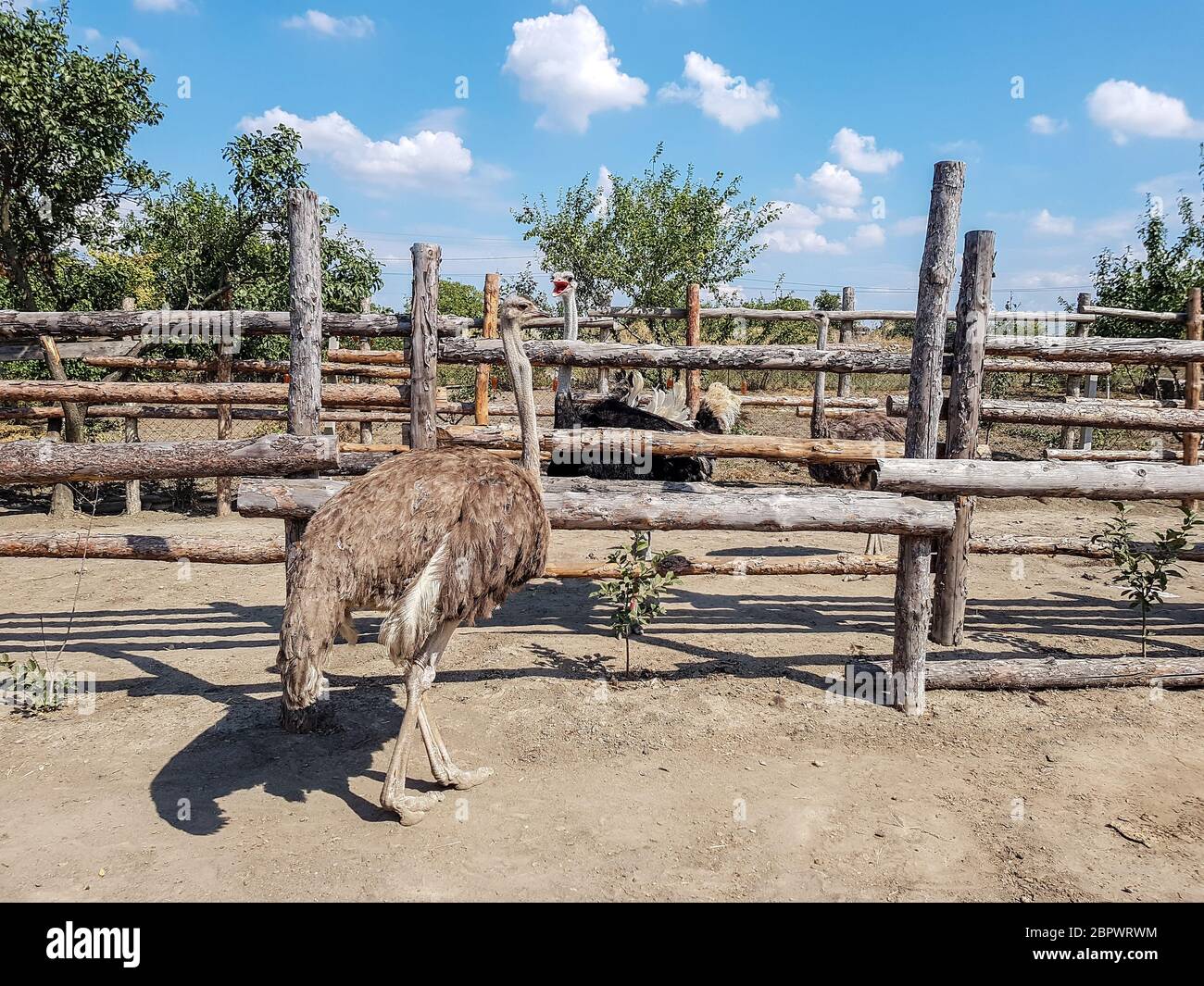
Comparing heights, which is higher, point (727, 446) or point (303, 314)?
point (303, 314)

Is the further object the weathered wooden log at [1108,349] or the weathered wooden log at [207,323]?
the weathered wooden log at [1108,349]

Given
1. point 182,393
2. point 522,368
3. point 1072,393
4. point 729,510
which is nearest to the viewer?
point 522,368

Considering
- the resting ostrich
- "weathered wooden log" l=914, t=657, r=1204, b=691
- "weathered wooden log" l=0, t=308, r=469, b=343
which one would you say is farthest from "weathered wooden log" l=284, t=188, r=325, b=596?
"weathered wooden log" l=914, t=657, r=1204, b=691

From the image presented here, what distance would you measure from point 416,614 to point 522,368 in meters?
1.28

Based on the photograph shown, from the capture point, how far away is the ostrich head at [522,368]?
355 centimetres

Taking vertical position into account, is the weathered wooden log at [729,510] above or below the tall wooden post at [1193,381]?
below

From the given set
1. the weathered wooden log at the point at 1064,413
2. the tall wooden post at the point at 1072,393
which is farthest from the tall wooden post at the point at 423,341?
the tall wooden post at the point at 1072,393

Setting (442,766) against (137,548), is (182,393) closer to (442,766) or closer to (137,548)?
(137,548)

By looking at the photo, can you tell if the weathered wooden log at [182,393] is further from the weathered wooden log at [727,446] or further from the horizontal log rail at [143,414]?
the horizontal log rail at [143,414]

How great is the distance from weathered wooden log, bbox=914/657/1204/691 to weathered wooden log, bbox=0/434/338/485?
338 cm

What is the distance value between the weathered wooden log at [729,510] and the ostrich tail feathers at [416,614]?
104cm

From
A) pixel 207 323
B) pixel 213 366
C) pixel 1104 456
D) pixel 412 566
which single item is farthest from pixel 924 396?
pixel 213 366

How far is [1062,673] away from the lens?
14.4 feet

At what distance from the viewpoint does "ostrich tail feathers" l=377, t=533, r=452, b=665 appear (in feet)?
9.68
